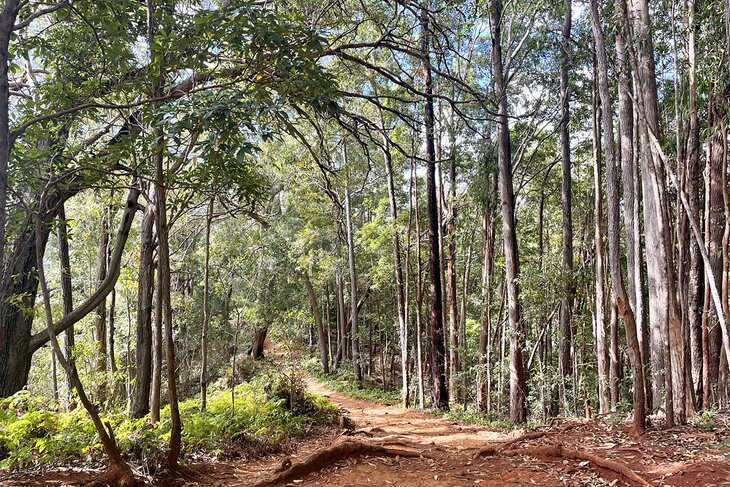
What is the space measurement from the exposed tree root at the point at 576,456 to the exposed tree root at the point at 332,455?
117 cm

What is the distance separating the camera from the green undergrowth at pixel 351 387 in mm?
15530

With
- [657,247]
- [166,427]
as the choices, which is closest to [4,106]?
[166,427]

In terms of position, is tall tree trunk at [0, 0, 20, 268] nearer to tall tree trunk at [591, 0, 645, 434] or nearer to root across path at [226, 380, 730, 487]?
root across path at [226, 380, 730, 487]

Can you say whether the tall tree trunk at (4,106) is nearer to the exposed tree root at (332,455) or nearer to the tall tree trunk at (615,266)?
the exposed tree root at (332,455)

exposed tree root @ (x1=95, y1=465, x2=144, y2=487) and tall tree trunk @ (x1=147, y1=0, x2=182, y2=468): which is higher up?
tall tree trunk @ (x1=147, y1=0, x2=182, y2=468)

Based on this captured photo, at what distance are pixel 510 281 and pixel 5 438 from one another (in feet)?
27.0

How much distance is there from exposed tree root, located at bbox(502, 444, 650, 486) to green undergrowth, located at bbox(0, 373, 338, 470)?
383 centimetres

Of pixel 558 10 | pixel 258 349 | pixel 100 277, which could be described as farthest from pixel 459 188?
pixel 258 349

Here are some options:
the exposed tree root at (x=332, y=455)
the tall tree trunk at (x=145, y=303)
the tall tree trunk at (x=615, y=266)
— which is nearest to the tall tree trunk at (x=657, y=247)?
the tall tree trunk at (x=615, y=266)

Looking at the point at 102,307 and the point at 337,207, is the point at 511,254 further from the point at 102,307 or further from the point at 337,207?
the point at 102,307

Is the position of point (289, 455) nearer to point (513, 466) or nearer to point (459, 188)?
point (513, 466)

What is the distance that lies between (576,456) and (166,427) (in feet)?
15.4

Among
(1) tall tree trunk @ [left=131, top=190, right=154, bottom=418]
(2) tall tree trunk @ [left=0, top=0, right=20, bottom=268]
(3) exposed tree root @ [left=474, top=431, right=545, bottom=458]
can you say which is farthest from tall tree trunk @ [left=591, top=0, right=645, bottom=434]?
(1) tall tree trunk @ [left=131, top=190, right=154, bottom=418]

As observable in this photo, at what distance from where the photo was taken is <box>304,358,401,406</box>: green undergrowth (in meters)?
15.5
